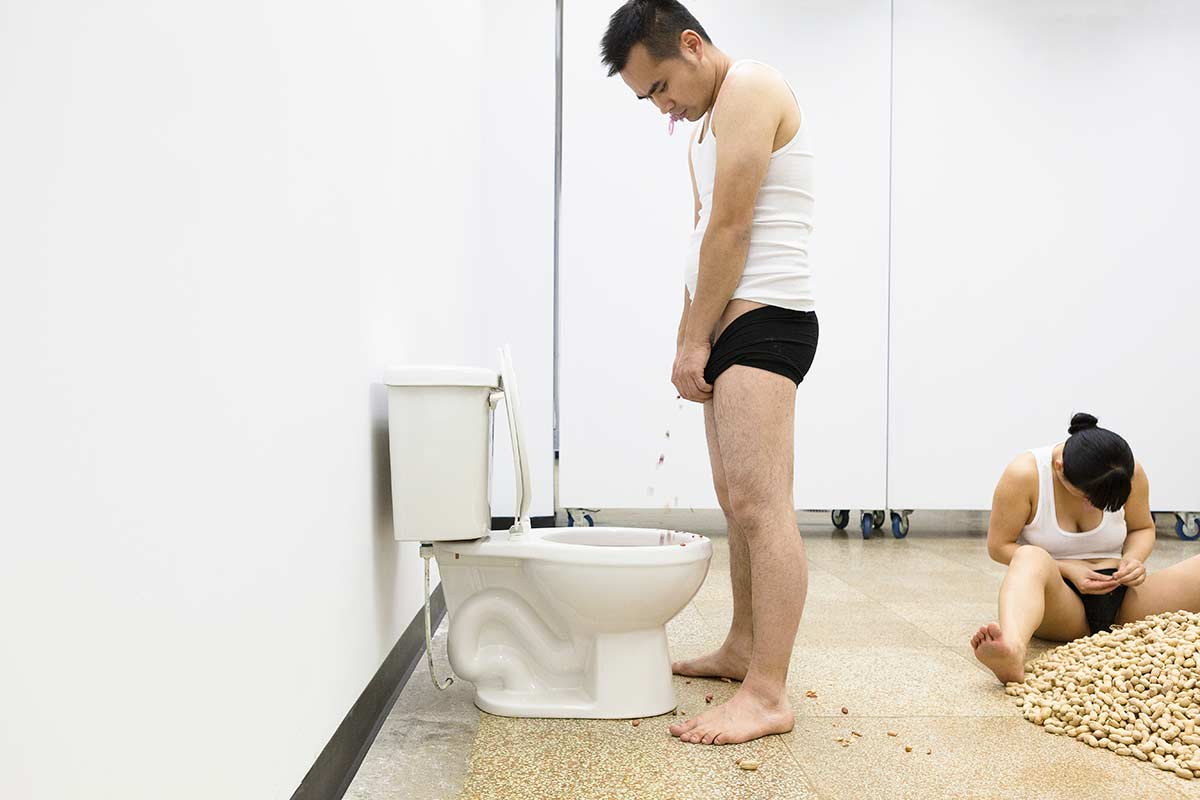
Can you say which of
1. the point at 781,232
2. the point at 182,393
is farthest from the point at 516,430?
the point at 182,393

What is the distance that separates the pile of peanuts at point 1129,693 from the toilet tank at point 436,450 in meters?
1.06

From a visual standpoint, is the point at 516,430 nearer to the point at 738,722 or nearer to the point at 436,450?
the point at 436,450

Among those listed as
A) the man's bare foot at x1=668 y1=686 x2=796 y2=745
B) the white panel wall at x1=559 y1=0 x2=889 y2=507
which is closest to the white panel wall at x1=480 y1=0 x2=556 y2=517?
the white panel wall at x1=559 y1=0 x2=889 y2=507

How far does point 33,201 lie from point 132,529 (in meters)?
0.25

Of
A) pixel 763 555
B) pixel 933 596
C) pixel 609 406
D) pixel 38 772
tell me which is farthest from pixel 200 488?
pixel 609 406

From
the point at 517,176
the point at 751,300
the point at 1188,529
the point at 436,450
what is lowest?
the point at 1188,529

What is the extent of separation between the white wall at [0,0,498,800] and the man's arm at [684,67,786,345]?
0.58m

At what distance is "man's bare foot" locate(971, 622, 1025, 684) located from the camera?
1.86 meters

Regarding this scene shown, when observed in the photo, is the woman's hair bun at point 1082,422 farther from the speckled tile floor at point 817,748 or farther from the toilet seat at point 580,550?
the toilet seat at point 580,550

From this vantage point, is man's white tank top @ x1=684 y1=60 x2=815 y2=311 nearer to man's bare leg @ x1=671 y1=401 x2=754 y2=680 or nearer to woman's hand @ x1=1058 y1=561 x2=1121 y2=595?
man's bare leg @ x1=671 y1=401 x2=754 y2=680

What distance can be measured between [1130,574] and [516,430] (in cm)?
135

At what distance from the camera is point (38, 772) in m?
0.62

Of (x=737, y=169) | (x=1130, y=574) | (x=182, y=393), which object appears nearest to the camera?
(x=182, y=393)

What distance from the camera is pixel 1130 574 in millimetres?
2143
